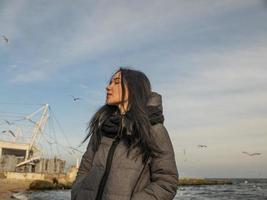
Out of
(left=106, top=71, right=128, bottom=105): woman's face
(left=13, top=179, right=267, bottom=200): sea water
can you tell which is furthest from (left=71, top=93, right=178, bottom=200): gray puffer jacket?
(left=13, top=179, right=267, bottom=200): sea water

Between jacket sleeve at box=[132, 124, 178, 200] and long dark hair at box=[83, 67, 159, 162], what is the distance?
7 centimetres

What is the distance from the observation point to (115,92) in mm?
4020

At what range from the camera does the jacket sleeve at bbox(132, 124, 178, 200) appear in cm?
351

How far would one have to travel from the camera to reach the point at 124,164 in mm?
3635

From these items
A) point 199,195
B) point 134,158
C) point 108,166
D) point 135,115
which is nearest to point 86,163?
point 108,166

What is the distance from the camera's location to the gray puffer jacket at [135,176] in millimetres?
3525

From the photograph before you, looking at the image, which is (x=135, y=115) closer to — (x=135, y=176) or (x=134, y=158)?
(x=134, y=158)

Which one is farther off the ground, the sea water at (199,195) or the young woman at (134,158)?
the young woman at (134,158)

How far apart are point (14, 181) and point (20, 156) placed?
20868 mm

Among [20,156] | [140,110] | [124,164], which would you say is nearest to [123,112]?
[140,110]

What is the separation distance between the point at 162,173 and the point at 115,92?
857mm

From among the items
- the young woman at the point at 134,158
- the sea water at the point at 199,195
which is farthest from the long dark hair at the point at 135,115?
the sea water at the point at 199,195

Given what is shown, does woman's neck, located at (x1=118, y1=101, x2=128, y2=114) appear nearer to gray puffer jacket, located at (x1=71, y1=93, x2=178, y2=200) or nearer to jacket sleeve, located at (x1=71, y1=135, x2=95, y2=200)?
gray puffer jacket, located at (x1=71, y1=93, x2=178, y2=200)

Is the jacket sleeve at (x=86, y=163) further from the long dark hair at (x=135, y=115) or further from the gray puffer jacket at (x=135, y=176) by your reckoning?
the gray puffer jacket at (x=135, y=176)
